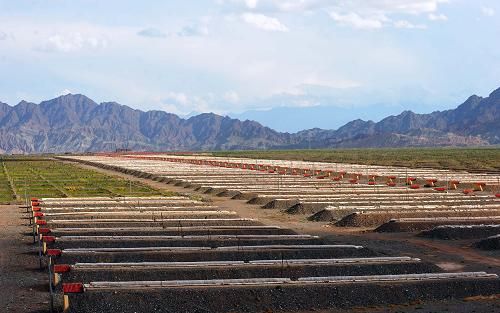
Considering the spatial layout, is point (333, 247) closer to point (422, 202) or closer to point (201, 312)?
point (201, 312)

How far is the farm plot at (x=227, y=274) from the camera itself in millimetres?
15031

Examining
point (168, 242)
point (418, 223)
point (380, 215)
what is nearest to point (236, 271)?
point (168, 242)

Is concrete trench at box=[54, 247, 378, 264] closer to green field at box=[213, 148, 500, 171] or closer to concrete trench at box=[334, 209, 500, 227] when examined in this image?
concrete trench at box=[334, 209, 500, 227]

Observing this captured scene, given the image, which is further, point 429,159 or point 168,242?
point 429,159

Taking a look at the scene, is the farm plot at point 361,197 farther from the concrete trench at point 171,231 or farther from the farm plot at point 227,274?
the farm plot at point 227,274

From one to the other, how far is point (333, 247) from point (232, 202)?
1793cm

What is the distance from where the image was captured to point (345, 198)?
122 feet

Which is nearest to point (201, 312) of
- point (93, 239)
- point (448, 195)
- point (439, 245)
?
point (93, 239)

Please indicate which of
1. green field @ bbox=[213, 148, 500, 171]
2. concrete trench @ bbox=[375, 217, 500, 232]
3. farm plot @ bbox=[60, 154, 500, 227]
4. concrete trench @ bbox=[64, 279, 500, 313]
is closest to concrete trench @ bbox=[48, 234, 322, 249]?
concrete trench @ bbox=[375, 217, 500, 232]

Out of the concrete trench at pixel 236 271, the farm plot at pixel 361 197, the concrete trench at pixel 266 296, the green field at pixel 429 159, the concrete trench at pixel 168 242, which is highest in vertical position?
the green field at pixel 429 159

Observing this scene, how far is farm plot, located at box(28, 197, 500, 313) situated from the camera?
49.3 ft

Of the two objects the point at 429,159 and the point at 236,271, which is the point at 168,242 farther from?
the point at 429,159

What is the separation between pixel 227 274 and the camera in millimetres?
17062

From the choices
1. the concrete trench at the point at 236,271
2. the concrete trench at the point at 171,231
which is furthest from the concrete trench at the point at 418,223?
the concrete trench at the point at 236,271
